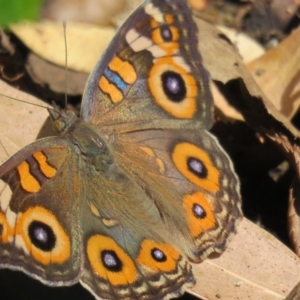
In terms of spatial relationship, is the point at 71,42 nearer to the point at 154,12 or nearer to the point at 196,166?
the point at 154,12

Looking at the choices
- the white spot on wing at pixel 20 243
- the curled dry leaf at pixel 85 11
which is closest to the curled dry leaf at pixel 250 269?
the white spot on wing at pixel 20 243

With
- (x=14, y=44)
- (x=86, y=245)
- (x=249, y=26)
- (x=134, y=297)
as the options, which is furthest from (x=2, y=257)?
(x=249, y=26)

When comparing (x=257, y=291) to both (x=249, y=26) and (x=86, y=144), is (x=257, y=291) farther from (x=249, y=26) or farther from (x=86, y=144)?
(x=249, y=26)

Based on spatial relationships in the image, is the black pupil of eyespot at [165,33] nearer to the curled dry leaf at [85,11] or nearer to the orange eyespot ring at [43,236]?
the orange eyespot ring at [43,236]

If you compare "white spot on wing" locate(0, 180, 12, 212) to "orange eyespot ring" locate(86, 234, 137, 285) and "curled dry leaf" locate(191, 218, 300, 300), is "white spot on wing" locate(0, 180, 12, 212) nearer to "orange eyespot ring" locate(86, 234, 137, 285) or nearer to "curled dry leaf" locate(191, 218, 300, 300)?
"orange eyespot ring" locate(86, 234, 137, 285)

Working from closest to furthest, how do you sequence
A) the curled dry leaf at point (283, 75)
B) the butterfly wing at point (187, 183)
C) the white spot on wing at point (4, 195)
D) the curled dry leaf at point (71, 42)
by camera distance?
the white spot on wing at point (4, 195) → the butterfly wing at point (187, 183) → the curled dry leaf at point (283, 75) → the curled dry leaf at point (71, 42)

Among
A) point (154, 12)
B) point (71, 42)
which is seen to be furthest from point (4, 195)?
point (71, 42)

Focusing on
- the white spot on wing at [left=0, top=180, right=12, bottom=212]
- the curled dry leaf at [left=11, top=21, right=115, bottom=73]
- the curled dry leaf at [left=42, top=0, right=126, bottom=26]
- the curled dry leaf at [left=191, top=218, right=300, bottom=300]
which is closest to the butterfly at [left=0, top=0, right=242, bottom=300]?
the white spot on wing at [left=0, top=180, right=12, bottom=212]
